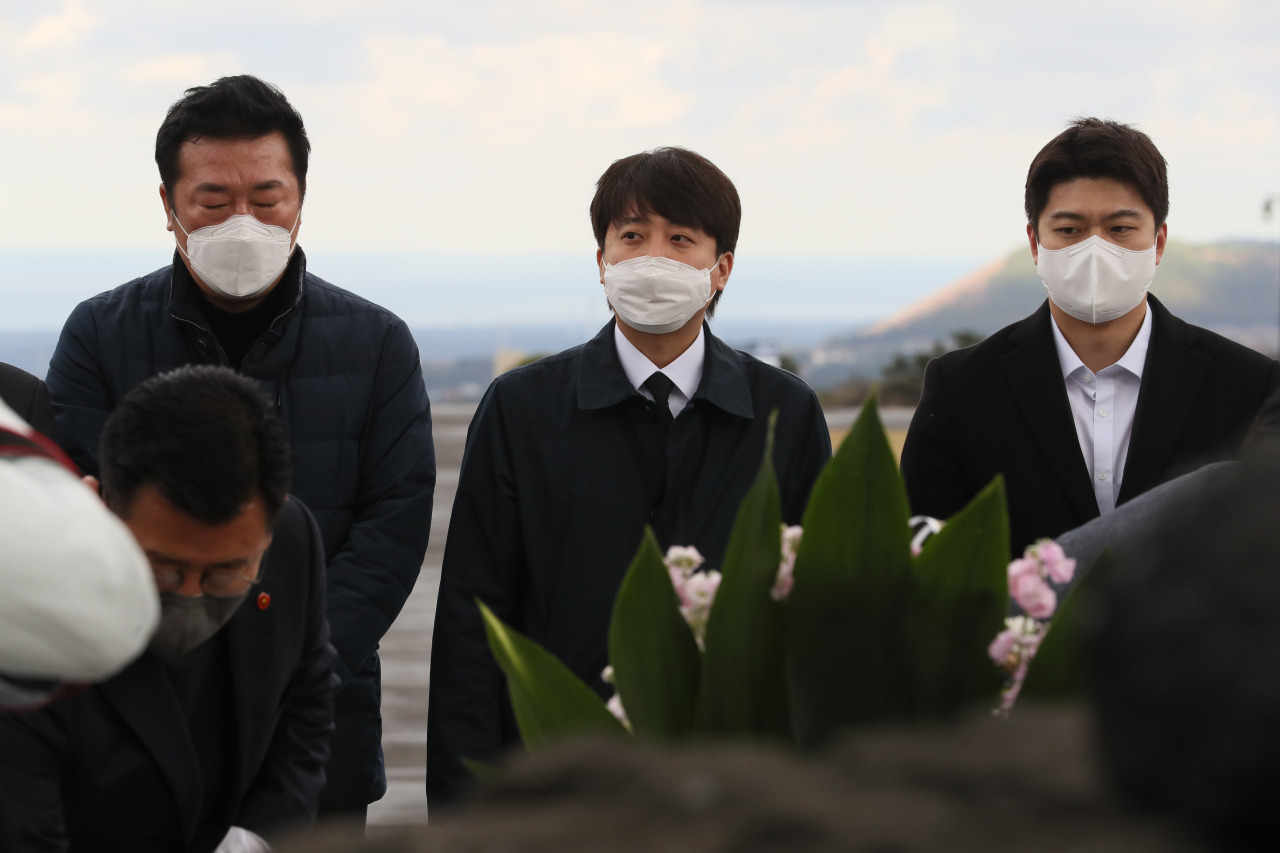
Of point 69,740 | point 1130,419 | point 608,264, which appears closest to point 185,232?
point 608,264

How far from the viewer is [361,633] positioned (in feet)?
9.52

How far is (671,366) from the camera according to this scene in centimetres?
295

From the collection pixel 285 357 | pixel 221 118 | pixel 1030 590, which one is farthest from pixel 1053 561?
pixel 221 118

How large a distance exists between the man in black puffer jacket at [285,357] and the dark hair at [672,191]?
0.62m

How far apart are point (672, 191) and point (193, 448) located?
4.81 feet

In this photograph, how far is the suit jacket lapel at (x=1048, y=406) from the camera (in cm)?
290

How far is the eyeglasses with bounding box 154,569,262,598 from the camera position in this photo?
1.80 m

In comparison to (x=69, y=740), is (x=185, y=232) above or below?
above

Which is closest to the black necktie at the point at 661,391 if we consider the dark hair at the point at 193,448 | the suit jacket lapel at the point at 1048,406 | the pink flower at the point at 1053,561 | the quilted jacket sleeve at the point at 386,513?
the quilted jacket sleeve at the point at 386,513

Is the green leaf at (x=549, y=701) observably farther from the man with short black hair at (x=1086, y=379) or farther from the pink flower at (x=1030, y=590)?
the man with short black hair at (x=1086, y=379)

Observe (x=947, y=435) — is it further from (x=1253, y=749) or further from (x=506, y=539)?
(x=1253, y=749)

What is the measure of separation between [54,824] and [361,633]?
1113 mm

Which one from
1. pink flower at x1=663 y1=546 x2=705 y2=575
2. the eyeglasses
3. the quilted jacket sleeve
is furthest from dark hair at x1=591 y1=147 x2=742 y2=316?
pink flower at x1=663 y1=546 x2=705 y2=575

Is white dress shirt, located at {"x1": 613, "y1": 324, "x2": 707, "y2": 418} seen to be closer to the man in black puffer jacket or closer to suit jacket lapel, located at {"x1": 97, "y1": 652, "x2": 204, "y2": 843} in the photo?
the man in black puffer jacket
